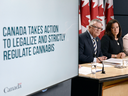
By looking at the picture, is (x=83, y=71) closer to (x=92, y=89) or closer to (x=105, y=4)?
(x=92, y=89)

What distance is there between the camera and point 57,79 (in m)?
1.48

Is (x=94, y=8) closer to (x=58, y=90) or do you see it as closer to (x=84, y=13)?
(x=84, y=13)

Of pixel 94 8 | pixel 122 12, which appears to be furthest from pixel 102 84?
pixel 122 12

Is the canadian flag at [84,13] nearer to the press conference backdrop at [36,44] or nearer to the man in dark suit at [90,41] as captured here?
the man in dark suit at [90,41]

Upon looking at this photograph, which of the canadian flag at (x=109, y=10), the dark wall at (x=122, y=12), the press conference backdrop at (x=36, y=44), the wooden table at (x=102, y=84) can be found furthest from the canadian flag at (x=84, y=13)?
the press conference backdrop at (x=36, y=44)

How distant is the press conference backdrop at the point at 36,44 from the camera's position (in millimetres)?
1083

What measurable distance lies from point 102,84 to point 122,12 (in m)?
3.11

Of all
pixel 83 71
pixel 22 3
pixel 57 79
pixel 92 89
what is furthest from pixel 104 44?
pixel 22 3

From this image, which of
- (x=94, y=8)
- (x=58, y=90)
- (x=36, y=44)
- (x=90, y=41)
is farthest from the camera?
(x=94, y=8)

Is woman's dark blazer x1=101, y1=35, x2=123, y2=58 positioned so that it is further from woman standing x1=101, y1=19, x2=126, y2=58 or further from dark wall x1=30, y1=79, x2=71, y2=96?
dark wall x1=30, y1=79, x2=71, y2=96

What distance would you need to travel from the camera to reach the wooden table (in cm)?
197

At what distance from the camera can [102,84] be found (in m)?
1.99

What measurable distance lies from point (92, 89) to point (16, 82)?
1.08 meters

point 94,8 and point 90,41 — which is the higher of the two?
point 94,8
